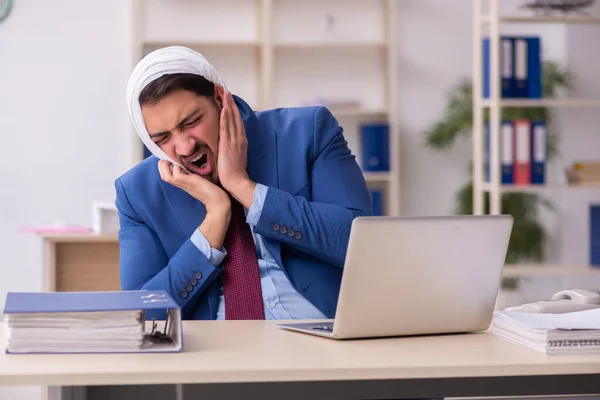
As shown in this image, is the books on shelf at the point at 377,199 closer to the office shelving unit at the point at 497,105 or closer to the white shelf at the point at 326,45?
the office shelving unit at the point at 497,105

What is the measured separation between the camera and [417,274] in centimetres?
138

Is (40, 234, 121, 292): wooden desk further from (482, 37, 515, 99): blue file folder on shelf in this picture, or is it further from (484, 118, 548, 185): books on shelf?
(482, 37, 515, 99): blue file folder on shelf

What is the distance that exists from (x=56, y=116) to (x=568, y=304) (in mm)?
4328

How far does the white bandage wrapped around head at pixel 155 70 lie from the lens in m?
1.85

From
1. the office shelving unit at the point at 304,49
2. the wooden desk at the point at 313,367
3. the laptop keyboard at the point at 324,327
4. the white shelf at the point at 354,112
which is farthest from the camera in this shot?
the office shelving unit at the point at 304,49

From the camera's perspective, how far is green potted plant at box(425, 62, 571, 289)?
5.32 meters

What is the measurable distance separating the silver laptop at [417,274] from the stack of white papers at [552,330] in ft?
0.16

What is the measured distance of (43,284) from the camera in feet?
11.0

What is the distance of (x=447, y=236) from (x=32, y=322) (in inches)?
23.9

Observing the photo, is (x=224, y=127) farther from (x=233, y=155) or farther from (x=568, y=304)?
(x=568, y=304)

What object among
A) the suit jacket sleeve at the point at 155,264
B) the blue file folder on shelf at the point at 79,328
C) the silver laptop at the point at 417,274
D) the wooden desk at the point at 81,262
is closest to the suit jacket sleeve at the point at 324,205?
the suit jacket sleeve at the point at 155,264

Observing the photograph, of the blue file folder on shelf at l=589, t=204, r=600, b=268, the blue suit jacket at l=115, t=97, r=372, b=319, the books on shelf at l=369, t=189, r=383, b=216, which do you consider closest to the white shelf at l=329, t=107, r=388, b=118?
the books on shelf at l=369, t=189, r=383, b=216

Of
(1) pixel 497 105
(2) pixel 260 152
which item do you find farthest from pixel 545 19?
(2) pixel 260 152

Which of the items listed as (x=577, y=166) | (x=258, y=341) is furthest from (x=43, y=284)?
(x=577, y=166)
